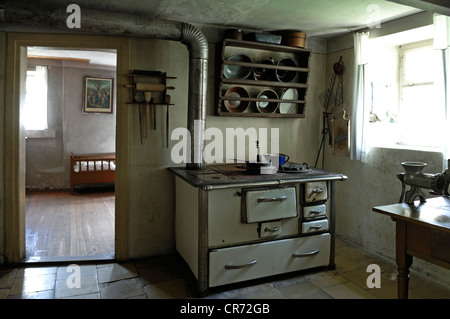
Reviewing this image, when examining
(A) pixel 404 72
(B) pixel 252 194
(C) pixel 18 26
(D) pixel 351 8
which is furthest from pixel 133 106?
(A) pixel 404 72

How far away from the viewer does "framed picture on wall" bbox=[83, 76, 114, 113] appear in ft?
19.7

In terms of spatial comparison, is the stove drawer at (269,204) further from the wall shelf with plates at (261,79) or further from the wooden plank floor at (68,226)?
the wooden plank floor at (68,226)

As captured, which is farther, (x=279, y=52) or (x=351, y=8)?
(x=279, y=52)

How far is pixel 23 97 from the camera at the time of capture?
279cm

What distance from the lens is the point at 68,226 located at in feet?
12.6

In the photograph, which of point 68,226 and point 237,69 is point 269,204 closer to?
point 237,69

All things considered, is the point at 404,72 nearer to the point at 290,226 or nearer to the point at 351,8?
the point at 351,8

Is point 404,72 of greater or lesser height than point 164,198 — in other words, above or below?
above

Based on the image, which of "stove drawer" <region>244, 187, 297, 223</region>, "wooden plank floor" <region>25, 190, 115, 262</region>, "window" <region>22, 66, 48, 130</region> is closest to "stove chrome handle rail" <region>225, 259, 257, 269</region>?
"stove drawer" <region>244, 187, 297, 223</region>

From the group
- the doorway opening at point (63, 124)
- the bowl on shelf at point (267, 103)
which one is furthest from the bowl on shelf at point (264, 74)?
the doorway opening at point (63, 124)

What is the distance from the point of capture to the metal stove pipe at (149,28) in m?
2.29

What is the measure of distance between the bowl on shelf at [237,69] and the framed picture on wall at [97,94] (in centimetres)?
368

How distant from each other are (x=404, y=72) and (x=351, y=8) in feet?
3.30

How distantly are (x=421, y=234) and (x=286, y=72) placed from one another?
2.09 meters
